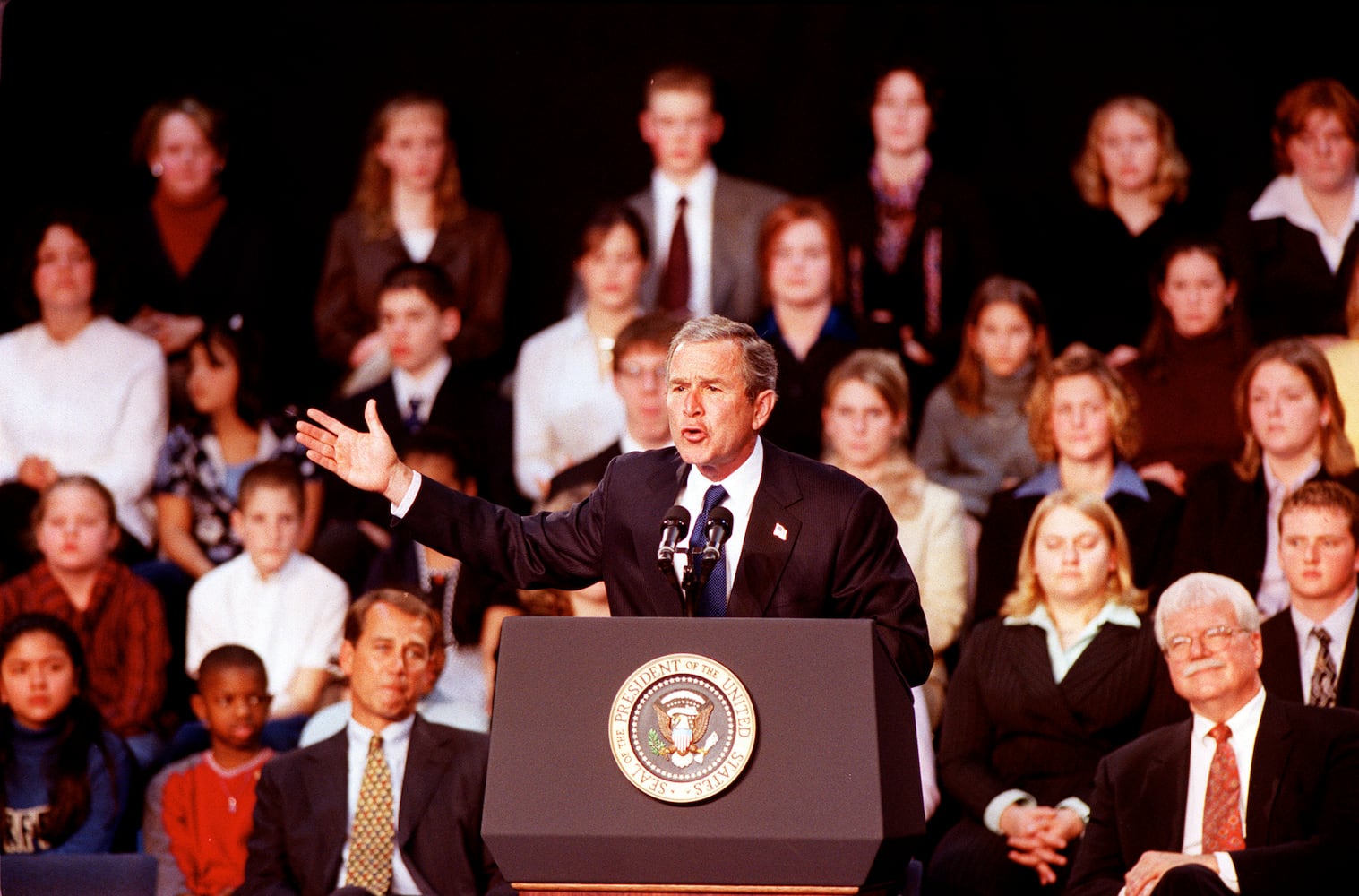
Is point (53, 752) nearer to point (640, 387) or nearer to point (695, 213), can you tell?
point (640, 387)

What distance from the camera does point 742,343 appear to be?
2.83 metres

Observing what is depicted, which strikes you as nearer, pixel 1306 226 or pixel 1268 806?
pixel 1268 806

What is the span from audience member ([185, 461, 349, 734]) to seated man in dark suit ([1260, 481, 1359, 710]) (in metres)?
2.56

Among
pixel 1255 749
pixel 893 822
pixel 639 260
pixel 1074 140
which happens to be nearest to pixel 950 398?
pixel 639 260

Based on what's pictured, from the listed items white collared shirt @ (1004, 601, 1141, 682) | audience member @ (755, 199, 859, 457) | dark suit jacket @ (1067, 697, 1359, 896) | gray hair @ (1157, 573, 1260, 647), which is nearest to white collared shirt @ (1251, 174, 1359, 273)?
audience member @ (755, 199, 859, 457)

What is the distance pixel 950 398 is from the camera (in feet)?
19.0

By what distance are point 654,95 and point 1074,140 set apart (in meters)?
1.71

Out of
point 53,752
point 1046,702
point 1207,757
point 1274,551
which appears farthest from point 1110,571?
point 53,752

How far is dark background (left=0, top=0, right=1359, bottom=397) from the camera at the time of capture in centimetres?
686

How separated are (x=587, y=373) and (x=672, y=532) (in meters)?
Answer: 3.37

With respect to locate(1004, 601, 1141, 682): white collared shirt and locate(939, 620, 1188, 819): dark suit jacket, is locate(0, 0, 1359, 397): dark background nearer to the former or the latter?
locate(1004, 601, 1141, 682): white collared shirt

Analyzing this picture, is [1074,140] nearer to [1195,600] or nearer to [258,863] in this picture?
[1195,600]

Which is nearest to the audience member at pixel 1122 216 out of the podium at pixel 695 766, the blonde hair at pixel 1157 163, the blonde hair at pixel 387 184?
the blonde hair at pixel 1157 163

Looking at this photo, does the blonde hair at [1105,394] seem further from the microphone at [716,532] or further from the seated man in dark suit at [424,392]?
the microphone at [716,532]
